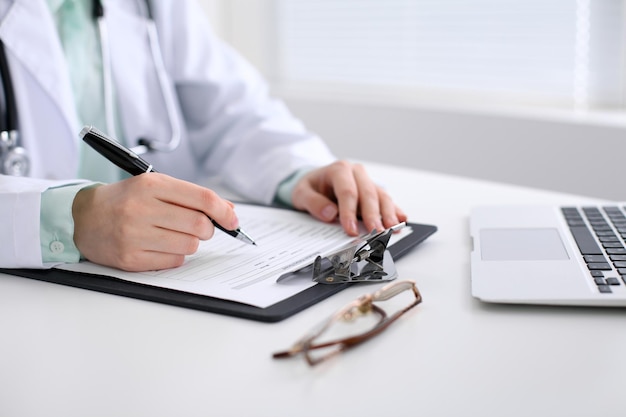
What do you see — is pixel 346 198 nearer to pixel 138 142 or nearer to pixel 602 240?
pixel 602 240

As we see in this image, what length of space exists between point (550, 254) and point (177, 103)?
2.83ft

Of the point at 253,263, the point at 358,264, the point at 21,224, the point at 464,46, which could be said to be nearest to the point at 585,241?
the point at 358,264

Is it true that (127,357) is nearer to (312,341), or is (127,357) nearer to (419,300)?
(312,341)

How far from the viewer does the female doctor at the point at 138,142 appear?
32.4 inches

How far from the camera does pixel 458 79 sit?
256 cm

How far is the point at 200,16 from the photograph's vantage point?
1470 millimetres

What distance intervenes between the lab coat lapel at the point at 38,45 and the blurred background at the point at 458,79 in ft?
4.67

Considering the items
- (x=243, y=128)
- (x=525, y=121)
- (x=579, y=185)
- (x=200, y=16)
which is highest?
(x=200, y=16)

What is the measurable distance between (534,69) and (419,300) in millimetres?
1827

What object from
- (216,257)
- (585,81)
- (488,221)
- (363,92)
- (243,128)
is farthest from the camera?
(363,92)

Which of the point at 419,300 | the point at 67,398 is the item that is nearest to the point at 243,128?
the point at 419,300

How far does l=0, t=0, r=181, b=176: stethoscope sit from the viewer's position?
3.60 ft

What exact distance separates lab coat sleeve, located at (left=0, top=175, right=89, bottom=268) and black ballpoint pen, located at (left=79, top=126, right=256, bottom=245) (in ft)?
0.31

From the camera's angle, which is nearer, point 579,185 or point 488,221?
point 488,221
